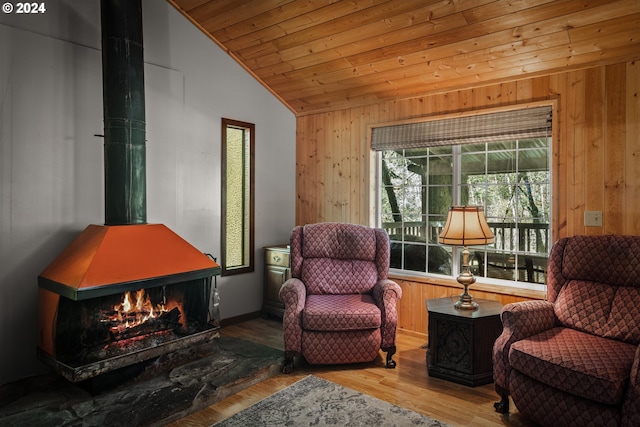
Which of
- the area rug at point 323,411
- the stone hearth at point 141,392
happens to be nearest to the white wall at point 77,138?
the stone hearth at point 141,392

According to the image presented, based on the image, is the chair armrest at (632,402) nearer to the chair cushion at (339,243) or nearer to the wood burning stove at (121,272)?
the chair cushion at (339,243)

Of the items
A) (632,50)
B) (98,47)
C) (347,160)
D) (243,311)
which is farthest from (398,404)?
(98,47)

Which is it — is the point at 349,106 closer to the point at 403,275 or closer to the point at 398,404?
the point at 403,275

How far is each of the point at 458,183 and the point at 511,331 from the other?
1666mm

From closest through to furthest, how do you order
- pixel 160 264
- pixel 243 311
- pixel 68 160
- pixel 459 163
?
pixel 160 264, pixel 68 160, pixel 459 163, pixel 243 311

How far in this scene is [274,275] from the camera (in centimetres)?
449

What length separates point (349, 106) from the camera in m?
4.48

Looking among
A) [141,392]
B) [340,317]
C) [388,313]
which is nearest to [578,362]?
[388,313]

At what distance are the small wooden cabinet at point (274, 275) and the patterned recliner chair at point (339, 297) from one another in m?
0.62

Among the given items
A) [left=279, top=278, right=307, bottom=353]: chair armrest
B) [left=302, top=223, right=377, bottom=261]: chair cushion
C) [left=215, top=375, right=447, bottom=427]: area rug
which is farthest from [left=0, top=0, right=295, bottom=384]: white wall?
[left=215, top=375, right=447, bottom=427]: area rug

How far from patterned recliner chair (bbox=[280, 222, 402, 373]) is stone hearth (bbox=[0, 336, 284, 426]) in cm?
34

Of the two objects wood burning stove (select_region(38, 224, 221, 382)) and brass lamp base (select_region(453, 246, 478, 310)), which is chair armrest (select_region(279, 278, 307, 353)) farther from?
brass lamp base (select_region(453, 246, 478, 310))

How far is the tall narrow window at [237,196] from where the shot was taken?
4285 mm

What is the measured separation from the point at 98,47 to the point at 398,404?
11.0 ft
